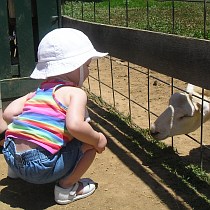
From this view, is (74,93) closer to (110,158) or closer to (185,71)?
(185,71)

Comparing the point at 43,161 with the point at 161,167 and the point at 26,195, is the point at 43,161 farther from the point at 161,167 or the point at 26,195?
the point at 161,167

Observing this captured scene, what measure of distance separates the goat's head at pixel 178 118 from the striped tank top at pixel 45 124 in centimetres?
112

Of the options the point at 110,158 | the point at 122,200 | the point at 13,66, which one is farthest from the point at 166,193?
the point at 13,66

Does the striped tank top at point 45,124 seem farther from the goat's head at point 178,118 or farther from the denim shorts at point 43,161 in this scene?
the goat's head at point 178,118

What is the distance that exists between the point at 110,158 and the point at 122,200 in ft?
2.29

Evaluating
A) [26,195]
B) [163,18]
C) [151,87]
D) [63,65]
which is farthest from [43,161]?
[163,18]

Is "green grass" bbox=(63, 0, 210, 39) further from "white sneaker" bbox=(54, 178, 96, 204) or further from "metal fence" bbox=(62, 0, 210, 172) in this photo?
"white sneaker" bbox=(54, 178, 96, 204)

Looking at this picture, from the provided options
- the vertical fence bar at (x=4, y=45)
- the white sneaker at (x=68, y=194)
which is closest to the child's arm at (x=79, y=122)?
the white sneaker at (x=68, y=194)

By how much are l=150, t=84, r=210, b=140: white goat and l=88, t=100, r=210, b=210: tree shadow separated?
13 cm

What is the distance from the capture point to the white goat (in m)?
3.65

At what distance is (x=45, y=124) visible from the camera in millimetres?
2656

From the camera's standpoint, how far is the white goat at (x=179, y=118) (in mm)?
3648

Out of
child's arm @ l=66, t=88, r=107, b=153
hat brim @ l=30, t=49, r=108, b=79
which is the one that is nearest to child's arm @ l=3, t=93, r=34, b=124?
hat brim @ l=30, t=49, r=108, b=79

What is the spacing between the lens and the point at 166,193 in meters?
2.90
